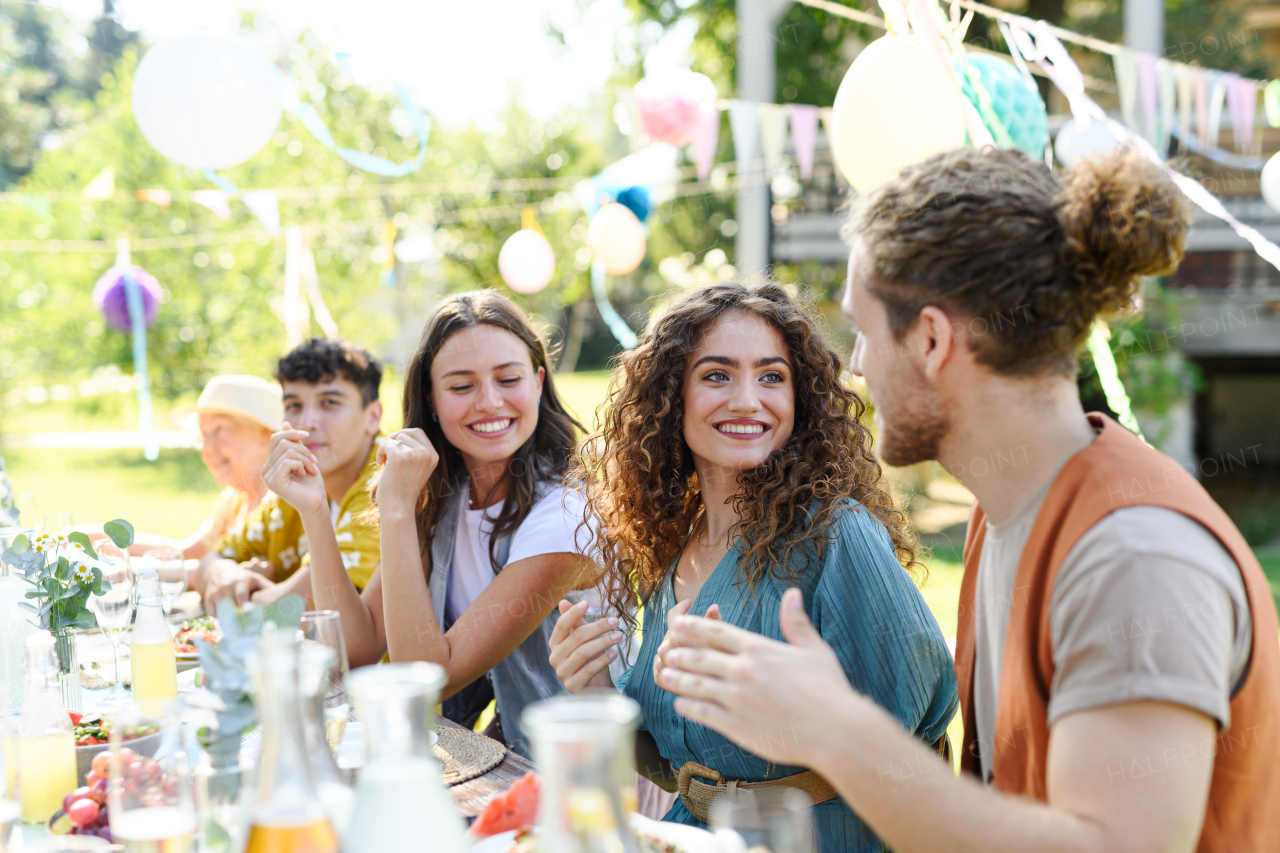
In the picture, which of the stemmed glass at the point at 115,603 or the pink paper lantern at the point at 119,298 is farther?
the pink paper lantern at the point at 119,298

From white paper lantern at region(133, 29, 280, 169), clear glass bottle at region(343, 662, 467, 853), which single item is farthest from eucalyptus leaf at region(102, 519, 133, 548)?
white paper lantern at region(133, 29, 280, 169)

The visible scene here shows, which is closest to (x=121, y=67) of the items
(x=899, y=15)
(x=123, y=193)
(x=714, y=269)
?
(x=123, y=193)

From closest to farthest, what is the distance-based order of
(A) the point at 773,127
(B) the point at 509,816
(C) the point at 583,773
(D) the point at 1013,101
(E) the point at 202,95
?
(C) the point at 583,773, (B) the point at 509,816, (D) the point at 1013,101, (E) the point at 202,95, (A) the point at 773,127

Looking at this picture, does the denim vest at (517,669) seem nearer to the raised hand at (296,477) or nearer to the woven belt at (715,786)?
the raised hand at (296,477)

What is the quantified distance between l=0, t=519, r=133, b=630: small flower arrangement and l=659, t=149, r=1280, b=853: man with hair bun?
1.36m

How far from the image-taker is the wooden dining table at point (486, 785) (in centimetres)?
154

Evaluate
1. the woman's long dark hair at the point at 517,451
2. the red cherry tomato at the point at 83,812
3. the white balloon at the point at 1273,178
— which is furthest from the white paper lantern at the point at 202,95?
the white balloon at the point at 1273,178

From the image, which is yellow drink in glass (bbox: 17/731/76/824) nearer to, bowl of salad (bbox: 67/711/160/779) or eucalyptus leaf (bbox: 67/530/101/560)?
bowl of salad (bbox: 67/711/160/779)

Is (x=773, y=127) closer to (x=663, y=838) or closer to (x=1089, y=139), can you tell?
(x=1089, y=139)

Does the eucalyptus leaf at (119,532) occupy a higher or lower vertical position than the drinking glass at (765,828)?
higher

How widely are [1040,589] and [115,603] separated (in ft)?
5.70

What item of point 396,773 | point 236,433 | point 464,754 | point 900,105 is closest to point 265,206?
point 236,433

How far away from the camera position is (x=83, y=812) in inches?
50.6

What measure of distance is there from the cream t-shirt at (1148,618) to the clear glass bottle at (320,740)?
31.8 inches
